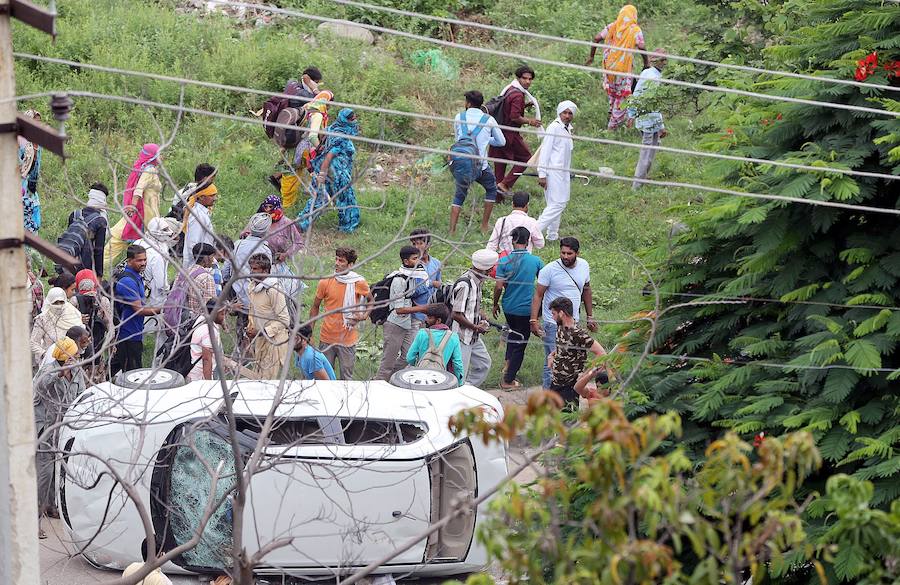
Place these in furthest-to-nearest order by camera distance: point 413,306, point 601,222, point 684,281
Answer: point 601,222 < point 413,306 < point 684,281

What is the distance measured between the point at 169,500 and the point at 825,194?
201 inches

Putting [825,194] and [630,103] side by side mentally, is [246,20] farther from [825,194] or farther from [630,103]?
[825,194]

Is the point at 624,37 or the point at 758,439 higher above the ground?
the point at 624,37

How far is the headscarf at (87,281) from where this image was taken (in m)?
11.5

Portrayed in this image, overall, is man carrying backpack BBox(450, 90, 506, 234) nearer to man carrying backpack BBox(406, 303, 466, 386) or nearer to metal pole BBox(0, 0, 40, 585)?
man carrying backpack BBox(406, 303, 466, 386)

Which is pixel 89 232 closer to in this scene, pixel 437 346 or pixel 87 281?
pixel 87 281

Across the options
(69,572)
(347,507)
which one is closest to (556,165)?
(347,507)

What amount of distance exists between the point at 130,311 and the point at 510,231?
385 cm

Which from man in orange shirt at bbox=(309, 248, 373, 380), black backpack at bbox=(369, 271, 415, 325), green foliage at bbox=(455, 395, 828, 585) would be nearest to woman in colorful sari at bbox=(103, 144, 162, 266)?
man in orange shirt at bbox=(309, 248, 373, 380)

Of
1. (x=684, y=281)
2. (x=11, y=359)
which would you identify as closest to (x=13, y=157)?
(x=11, y=359)

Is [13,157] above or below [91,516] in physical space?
above

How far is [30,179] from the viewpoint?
13703mm

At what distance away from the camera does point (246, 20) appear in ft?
65.4

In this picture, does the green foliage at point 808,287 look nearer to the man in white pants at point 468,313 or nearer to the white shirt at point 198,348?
the man in white pants at point 468,313
